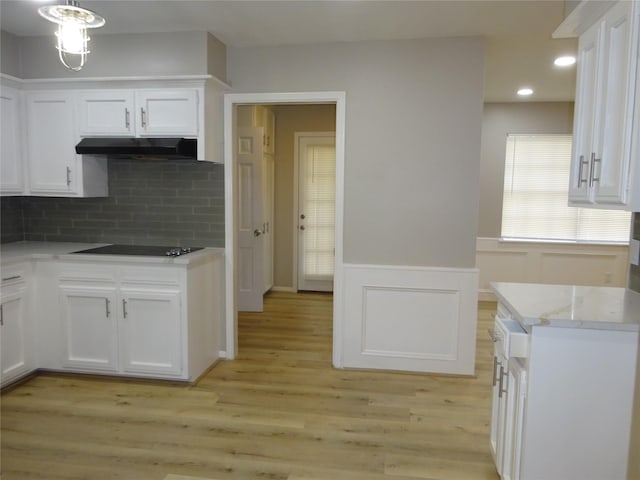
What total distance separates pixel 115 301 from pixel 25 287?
664 mm

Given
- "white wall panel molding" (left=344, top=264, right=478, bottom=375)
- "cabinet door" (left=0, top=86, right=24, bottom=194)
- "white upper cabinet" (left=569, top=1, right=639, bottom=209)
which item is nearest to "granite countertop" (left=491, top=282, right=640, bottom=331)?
"white upper cabinet" (left=569, top=1, right=639, bottom=209)

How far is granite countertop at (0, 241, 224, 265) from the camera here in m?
3.12

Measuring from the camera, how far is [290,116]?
6.06m

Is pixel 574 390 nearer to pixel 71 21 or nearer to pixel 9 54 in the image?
pixel 71 21

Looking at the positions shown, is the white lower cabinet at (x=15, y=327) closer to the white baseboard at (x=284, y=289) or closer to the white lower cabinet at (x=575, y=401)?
the white lower cabinet at (x=575, y=401)

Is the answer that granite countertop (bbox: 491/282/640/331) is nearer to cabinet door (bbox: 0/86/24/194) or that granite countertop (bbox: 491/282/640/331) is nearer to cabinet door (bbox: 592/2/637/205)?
cabinet door (bbox: 592/2/637/205)

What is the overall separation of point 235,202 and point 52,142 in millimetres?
1417

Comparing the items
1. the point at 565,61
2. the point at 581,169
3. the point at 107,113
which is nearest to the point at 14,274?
the point at 107,113

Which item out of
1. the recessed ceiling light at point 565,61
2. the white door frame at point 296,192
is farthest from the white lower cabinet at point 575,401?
the white door frame at point 296,192

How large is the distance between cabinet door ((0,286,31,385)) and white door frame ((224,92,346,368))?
1.44m

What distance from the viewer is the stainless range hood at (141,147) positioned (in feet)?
10.5

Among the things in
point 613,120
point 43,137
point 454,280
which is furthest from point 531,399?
point 43,137

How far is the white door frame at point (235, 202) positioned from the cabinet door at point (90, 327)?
0.88m

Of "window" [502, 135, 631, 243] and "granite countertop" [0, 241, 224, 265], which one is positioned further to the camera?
"window" [502, 135, 631, 243]
